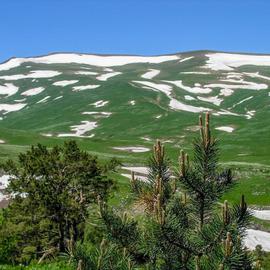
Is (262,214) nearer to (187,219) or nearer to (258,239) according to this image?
(258,239)

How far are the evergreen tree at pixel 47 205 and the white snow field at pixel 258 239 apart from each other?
18774 millimetres

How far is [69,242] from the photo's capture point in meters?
8.52

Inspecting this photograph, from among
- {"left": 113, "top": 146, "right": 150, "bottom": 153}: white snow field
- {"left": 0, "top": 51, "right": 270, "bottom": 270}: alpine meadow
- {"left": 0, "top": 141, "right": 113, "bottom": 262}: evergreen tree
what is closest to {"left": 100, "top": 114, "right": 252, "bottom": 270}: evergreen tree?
{"left": 0, "top": 51, "right": 270, "bottom": 270}: alpine meadow

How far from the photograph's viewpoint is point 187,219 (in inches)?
391

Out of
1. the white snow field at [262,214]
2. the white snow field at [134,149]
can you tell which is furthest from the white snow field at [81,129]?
the white snow field at [262,214]

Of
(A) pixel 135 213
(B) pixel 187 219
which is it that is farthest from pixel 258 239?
(B) pixel 187 219

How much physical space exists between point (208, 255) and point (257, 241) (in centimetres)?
3746

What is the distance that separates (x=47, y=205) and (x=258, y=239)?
24847 mm

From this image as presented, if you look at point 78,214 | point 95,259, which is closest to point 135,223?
point 95,259

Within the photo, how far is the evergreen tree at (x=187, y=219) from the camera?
27.3 feet

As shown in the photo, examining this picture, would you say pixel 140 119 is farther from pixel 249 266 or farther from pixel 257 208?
pixel 249 266

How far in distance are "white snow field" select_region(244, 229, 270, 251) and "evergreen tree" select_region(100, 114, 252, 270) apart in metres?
33.1

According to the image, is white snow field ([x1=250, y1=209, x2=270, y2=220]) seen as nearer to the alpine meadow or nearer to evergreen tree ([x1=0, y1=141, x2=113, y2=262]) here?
the alpine meadow

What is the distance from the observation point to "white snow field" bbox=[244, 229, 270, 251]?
4211 cm
